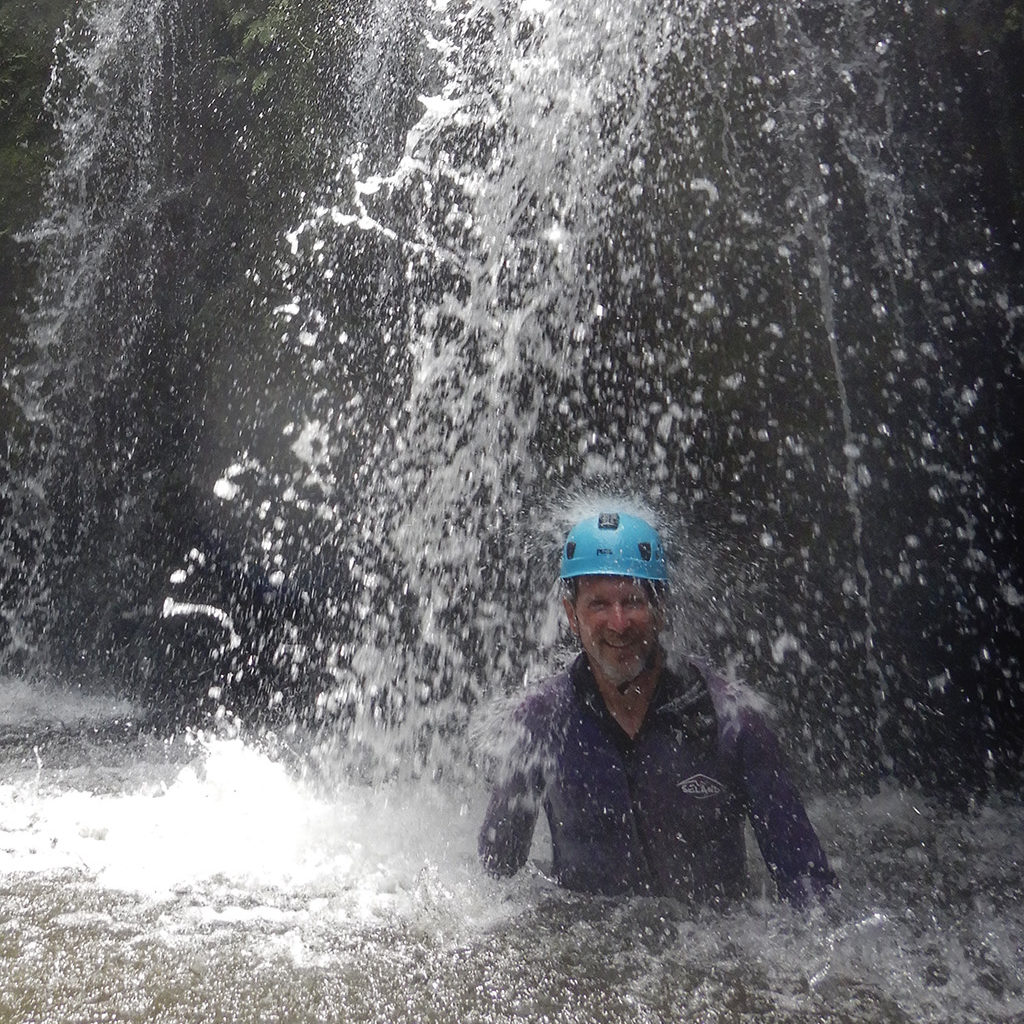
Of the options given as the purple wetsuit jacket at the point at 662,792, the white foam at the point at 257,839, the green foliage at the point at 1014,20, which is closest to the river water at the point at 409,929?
the white foam at the point at 257,839

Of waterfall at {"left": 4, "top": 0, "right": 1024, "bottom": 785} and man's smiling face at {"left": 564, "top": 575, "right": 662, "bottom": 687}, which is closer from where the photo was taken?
man's smiling face at {"left": 564, "top": 575, "right": 662, "bottom": 687}

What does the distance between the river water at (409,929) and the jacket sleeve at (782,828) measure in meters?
0.14

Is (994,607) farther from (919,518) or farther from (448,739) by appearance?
(448,739)

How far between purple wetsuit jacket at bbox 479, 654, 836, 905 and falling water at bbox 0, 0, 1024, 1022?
0.14 meters

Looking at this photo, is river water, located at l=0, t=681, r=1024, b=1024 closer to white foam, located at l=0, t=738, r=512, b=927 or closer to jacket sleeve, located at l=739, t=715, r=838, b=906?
white foam, located at l=0, t=738, r=512, b=927

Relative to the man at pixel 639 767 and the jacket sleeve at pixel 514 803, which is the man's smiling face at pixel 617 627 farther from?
the jacket sleeve at pixel 514 803

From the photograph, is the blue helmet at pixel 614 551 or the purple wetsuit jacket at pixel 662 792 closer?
the purple wetsuit jacket at pixel 662 792

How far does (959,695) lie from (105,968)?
12.8ft

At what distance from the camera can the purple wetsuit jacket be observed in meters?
2.44

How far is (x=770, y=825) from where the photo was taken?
95.7 inches

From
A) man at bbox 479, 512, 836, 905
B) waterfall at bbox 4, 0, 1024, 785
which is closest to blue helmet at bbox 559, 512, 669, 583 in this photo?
man at bbox 479, 512, 836, 905

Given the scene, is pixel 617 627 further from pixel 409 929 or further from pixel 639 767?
pixel 409 929

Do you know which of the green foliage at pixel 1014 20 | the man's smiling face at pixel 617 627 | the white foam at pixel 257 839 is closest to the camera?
the man's smiling face at pixel 617 627

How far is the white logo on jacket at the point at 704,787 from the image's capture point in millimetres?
2480
